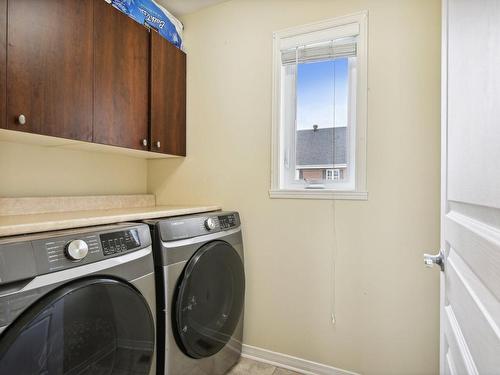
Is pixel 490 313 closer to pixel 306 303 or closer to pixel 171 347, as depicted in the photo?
pixel 171 347

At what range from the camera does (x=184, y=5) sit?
A: 205cm

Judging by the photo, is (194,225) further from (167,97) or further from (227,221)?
(167,97)

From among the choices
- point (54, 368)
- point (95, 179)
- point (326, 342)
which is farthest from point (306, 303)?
point (95, 179)

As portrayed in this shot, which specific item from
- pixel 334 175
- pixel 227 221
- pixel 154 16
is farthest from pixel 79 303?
pixel 154 16

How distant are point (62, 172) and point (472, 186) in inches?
77.1

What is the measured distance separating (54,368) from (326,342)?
1.40 m

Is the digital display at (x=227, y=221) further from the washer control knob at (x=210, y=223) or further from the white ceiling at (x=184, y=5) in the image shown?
the white ceiling at (x=184, y=5)

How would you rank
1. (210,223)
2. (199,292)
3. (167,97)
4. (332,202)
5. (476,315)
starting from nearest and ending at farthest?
(476,315) → (199,292) → (210,223) → (332,202) → (167,97)

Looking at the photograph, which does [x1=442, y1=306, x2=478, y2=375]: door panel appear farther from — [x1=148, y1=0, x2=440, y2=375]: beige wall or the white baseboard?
the white baseboard

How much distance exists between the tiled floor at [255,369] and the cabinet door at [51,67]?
1590 millimetres

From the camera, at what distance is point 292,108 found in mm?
1896

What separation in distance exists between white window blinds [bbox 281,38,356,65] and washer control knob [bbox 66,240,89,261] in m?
1.56

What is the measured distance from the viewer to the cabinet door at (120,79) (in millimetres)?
1492

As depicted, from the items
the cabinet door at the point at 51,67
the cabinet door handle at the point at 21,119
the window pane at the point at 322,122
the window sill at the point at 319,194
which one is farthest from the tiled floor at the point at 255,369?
the cabinet door handle at the point at 21,119
